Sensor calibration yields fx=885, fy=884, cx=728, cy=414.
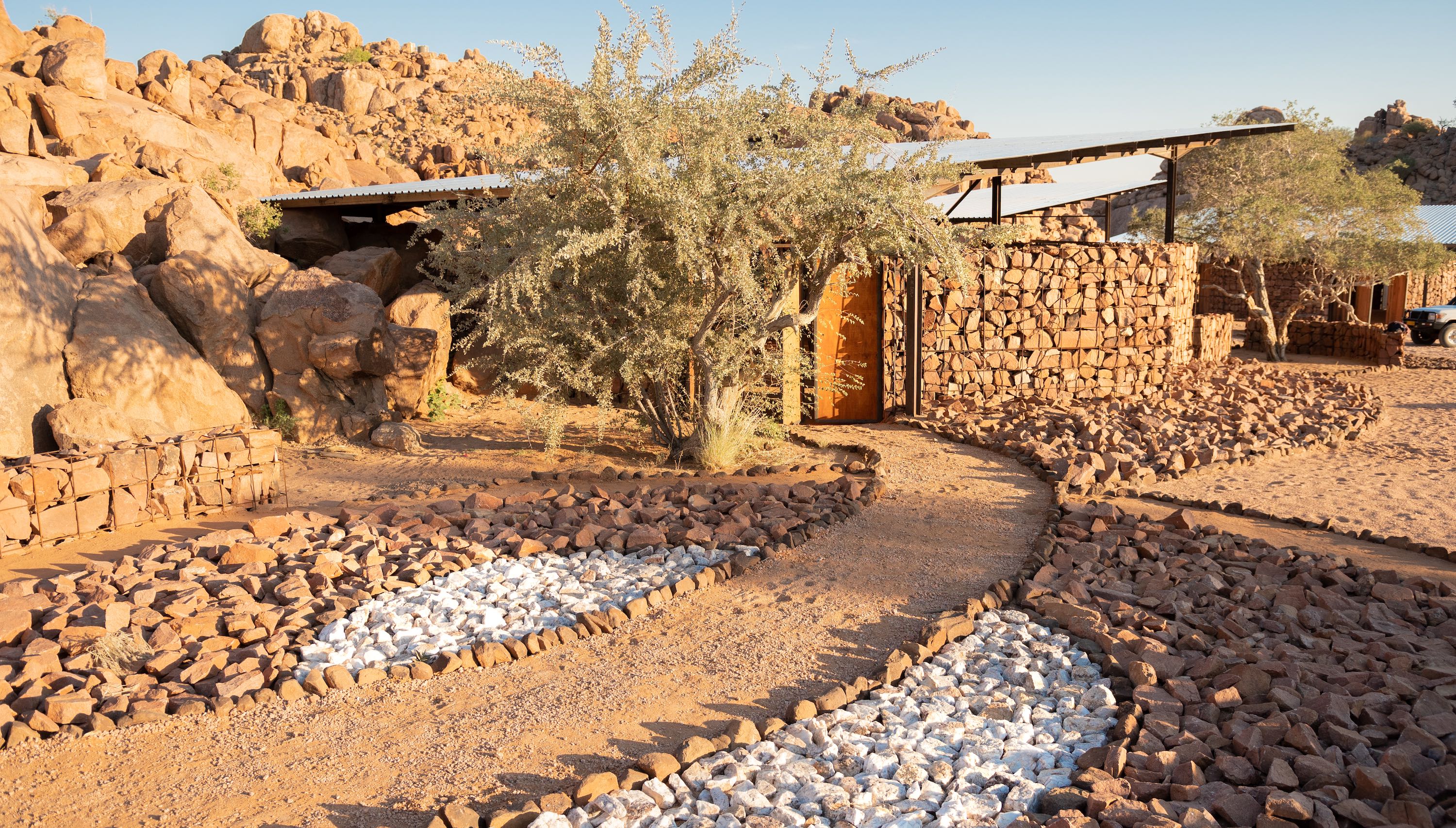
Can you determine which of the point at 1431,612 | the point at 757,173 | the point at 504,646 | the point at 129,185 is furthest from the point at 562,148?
the point at 129,185

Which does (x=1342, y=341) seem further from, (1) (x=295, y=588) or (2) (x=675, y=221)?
(1) (x=295, y=588)

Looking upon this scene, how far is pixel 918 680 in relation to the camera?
13.6ft

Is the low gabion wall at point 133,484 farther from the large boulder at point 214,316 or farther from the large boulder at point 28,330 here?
the large boulder at point 214,316

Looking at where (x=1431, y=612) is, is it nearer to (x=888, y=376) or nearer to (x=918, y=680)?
(x=918, y=680)

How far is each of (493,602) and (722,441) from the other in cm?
354

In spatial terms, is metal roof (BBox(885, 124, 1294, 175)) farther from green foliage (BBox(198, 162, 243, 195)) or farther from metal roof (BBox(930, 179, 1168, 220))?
green foliage (BBox(198, 162, 243, 195))

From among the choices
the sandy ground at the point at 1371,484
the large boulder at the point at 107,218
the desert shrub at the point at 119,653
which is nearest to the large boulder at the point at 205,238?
the large boulder at the point at 107,218

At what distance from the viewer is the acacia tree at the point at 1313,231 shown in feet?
58.4

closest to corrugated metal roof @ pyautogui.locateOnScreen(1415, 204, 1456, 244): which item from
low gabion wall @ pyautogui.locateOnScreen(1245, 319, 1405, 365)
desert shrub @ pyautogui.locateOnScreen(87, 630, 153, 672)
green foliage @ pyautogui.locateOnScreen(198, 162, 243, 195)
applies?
low gabion wall @ pyautogui.locateOnScreen(1245, 319, 1405, 365)

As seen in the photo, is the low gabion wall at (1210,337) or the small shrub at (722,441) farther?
the low gabion wall at (1210,337)

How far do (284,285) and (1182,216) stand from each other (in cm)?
2068

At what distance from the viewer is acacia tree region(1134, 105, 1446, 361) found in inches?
701

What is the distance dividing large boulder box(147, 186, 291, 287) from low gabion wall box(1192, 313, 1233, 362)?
1513cm

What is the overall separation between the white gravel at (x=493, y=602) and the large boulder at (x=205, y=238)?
7.15 m
